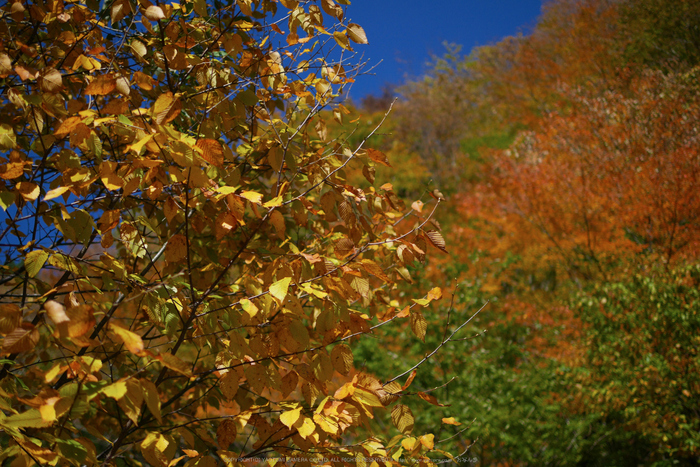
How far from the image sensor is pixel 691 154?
9.72 meters

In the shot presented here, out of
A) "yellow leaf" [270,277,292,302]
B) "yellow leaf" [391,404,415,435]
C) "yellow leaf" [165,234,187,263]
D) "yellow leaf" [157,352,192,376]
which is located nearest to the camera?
"yellow leaf" [157,352,192,376]

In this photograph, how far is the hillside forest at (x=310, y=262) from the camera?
1.48 m

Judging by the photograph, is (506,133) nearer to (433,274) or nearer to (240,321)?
(433,274)

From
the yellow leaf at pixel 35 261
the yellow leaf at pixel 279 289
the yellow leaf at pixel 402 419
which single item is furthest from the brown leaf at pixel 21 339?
the yellow leaf at pixel 402 419

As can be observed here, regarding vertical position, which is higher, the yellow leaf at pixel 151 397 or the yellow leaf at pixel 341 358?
the yellow leaf at pixel 341 358

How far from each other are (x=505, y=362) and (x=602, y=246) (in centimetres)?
509

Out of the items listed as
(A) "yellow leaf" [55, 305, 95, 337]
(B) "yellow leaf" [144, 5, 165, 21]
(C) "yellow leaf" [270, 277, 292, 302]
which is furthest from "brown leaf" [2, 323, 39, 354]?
(B) "yellow leaf" [144, 5, 165, 21]

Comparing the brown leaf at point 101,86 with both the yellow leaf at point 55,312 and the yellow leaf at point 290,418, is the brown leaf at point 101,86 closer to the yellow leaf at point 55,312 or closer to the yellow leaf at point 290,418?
the yellow leaf at point 55,312

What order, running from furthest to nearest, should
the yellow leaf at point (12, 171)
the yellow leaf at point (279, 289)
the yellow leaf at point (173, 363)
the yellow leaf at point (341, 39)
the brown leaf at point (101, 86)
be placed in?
the yellow leaf at point (341, 39), the yellow leaf at point (12, 171), the brown leaf at point (101, 86), the yellow leaf at point (279, 289), the yellow leaf at point (173, 363)

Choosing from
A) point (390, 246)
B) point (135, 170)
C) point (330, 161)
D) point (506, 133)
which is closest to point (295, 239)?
point (330, 161)

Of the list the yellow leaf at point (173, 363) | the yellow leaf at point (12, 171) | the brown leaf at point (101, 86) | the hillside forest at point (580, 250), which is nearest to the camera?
the yellow leaf at point (173, 363)

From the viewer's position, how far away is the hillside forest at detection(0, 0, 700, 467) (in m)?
1.48

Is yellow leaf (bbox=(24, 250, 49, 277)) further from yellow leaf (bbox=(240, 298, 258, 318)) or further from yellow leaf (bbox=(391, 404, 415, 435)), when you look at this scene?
yellow leaf (bbox=(391, 404, 415, 435))

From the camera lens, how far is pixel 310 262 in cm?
153
